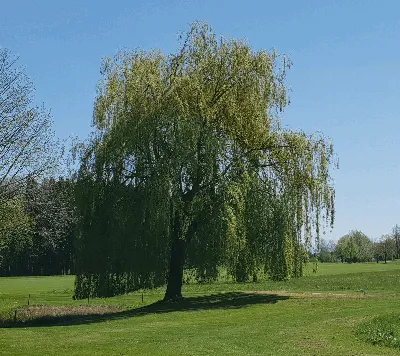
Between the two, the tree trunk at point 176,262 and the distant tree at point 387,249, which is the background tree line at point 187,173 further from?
the distant tree at point 387,249

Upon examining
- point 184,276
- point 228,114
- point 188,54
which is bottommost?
point 184,276

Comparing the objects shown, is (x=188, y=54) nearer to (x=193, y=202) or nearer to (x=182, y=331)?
(x=193, y=202)

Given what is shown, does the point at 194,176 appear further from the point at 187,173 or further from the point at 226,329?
the point at 226,329

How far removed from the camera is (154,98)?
91.1ft

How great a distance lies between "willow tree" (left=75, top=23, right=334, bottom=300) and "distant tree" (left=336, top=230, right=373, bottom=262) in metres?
109

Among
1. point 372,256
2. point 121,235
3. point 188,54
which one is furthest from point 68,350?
point 372,256

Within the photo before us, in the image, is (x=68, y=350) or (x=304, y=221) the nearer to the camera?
(x=68, y=350)

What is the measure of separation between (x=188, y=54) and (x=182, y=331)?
589 inches

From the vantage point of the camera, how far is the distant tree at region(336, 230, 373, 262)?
132m

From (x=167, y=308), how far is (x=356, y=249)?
371 feet

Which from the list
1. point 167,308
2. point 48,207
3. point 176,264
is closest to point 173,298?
point 176,264

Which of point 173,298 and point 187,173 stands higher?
point 187,173

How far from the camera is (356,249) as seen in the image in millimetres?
132250

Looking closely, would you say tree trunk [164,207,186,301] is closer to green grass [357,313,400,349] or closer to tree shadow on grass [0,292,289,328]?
tree shadow on grass [0,292,289,328]
